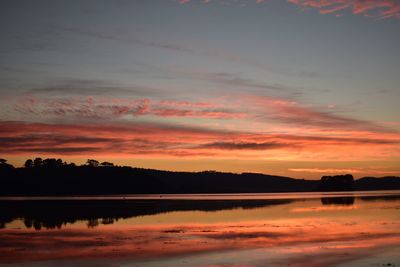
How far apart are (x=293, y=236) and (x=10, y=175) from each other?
12537cm

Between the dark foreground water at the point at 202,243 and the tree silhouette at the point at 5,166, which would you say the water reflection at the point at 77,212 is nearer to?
the dark foreground water at the point at 202,243

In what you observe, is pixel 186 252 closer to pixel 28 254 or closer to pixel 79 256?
pixel 79 256

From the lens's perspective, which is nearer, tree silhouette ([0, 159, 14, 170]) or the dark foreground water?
the dark foreground water

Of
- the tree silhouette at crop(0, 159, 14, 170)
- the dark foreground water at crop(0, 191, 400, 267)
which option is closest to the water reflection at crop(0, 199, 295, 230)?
the dark foreground water at crop(0, 191, 400, 267)

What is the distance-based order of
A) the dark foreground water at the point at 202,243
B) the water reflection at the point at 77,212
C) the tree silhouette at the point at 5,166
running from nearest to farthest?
the dark foreground water at the point at 202,243
the water reflection at the point at 77,212
the tree silhouette at the point at 5,166

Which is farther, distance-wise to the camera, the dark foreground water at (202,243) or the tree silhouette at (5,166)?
the tree silhouette at (5,166)

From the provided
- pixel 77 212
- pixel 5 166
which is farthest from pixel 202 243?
pixel 5 166

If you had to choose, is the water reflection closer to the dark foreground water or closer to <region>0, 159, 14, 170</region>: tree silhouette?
the dark foreground water

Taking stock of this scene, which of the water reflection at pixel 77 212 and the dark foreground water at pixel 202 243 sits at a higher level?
the water reflection at pixel 77 212

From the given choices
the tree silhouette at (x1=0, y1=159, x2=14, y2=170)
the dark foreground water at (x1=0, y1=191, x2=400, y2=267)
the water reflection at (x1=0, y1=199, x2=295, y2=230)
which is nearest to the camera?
the dark foreground water at (x1=0, y1=191, x2=400, y2=267)

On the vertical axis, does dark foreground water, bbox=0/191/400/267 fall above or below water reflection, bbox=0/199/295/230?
below

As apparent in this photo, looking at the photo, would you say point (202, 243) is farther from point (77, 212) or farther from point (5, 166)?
point (5, 166)

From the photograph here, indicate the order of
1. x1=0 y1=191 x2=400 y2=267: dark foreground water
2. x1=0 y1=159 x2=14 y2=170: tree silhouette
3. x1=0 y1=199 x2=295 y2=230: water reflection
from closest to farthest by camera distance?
1. x1=0 y1=191 x2=400 y2=267: dark foreground water
2. x1=0 y1=199 x2=295 y2=230: water reflection
3. x1=0 y1=159 x2=14 y2=170: tree silhouette

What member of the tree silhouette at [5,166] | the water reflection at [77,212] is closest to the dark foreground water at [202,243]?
the water reflection at [77,212]
